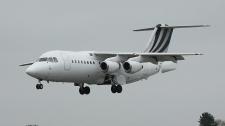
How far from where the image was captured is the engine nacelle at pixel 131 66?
63906mm

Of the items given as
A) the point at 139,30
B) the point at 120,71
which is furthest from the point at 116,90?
the point at 139,30

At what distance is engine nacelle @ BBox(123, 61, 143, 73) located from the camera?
6391 centimetres

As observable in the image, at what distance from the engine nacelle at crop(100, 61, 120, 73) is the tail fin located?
17.6 feet

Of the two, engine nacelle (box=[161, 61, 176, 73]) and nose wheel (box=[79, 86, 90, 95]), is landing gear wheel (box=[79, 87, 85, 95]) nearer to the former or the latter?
nose wheel (box=[79, 86, 90, 95])

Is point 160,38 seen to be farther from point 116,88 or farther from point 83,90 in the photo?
point 83,90

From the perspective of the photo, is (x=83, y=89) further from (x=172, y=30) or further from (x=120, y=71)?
(x=172, y=30)

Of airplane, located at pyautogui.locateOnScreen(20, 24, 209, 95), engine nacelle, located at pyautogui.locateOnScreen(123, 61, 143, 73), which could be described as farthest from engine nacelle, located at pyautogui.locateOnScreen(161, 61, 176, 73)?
engine nacelle, located at pyautogui.locateOnScreen(123, 61, 143, 73)

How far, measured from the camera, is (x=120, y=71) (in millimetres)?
64938

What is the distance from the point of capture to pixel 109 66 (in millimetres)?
63500

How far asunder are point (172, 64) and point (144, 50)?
2.53 m

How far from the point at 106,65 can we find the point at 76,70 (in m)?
2.53

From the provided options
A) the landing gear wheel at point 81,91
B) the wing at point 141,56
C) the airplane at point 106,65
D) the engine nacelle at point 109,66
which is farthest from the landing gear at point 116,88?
the landing gear wheel at point 81,91

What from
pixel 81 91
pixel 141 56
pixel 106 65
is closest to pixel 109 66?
pixel 106 65

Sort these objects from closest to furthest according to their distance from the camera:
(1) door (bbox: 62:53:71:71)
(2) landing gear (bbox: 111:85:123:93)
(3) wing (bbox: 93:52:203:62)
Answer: (1) door (bbox: 62:53:71:71) < (3) wing (bbox: 93:52:203:62) < (2) landing gear (bbox: 111:85:123:93)
